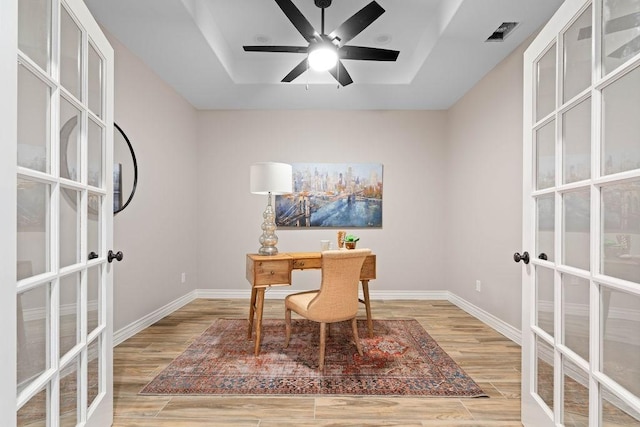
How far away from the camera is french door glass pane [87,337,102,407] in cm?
154

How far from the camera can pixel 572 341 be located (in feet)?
4.59

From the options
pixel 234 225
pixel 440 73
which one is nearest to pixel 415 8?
→ pixel 440 73

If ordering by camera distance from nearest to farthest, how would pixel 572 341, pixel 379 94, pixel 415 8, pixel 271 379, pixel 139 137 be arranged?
pixel 572 341 < pixel 271 379 < pixel 415 8 < pixel 139 137 < pixel 379 94

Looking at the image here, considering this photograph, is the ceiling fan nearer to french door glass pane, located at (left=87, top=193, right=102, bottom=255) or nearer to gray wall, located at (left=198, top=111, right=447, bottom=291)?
french door glass pane, located at (left=87, top=193, right=102, bottom=255)

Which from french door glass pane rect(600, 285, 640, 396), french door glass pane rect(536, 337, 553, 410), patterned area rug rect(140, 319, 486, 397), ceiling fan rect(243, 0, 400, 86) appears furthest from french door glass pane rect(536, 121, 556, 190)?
patterned area rug rect(140, 319, 486, 397)

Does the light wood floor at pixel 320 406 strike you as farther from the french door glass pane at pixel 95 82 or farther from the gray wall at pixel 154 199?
the french door glass pane at pixel 95 82

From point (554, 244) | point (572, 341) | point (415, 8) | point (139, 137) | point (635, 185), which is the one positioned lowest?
point (572, 341)

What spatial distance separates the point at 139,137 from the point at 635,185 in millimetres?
3506

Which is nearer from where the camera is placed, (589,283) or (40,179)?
(40,179)

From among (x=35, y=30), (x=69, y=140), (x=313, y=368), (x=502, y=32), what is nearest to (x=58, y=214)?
(x=69, y=140)

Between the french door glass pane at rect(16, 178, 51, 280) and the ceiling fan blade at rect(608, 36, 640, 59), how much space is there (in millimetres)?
1886

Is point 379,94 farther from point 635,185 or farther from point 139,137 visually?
point 635,185

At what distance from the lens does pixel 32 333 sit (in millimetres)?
1141

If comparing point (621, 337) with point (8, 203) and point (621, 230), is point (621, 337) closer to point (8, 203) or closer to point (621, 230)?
point (621, 230)
